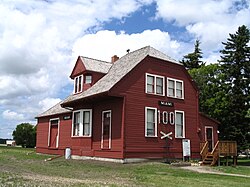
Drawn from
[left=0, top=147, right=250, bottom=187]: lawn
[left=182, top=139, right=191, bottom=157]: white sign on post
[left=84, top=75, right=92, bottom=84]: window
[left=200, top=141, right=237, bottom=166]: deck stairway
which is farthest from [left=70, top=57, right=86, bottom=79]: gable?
[left=200, top=141, right=237, bottom=166]: deck stairway

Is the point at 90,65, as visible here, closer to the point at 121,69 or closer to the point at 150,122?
the point at 121,69

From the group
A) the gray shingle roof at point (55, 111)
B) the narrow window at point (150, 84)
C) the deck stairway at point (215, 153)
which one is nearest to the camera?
the deck stairway at point (215, 153)

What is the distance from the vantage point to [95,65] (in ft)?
96.8

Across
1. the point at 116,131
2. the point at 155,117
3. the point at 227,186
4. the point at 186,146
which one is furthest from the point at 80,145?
the point at 227,186

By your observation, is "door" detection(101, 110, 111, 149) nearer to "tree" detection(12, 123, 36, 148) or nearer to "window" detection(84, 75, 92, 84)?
"window" detection(84, 75, 92, 84)

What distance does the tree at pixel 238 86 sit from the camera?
34.2m

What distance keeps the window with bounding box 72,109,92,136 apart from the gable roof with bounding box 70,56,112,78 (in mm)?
4001

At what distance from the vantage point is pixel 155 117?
24.5 meters

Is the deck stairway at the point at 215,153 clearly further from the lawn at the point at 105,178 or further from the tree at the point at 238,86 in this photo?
the tree at the point at 238,86

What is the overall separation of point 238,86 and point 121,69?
14.6m

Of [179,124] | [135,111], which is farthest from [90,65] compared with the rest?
[179,124]

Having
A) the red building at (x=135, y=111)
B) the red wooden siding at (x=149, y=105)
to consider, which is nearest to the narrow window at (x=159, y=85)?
the red building at (x=135, y=111)

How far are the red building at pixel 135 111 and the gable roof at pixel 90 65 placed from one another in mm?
87

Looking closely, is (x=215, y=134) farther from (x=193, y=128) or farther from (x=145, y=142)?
(x=145, y=142)
